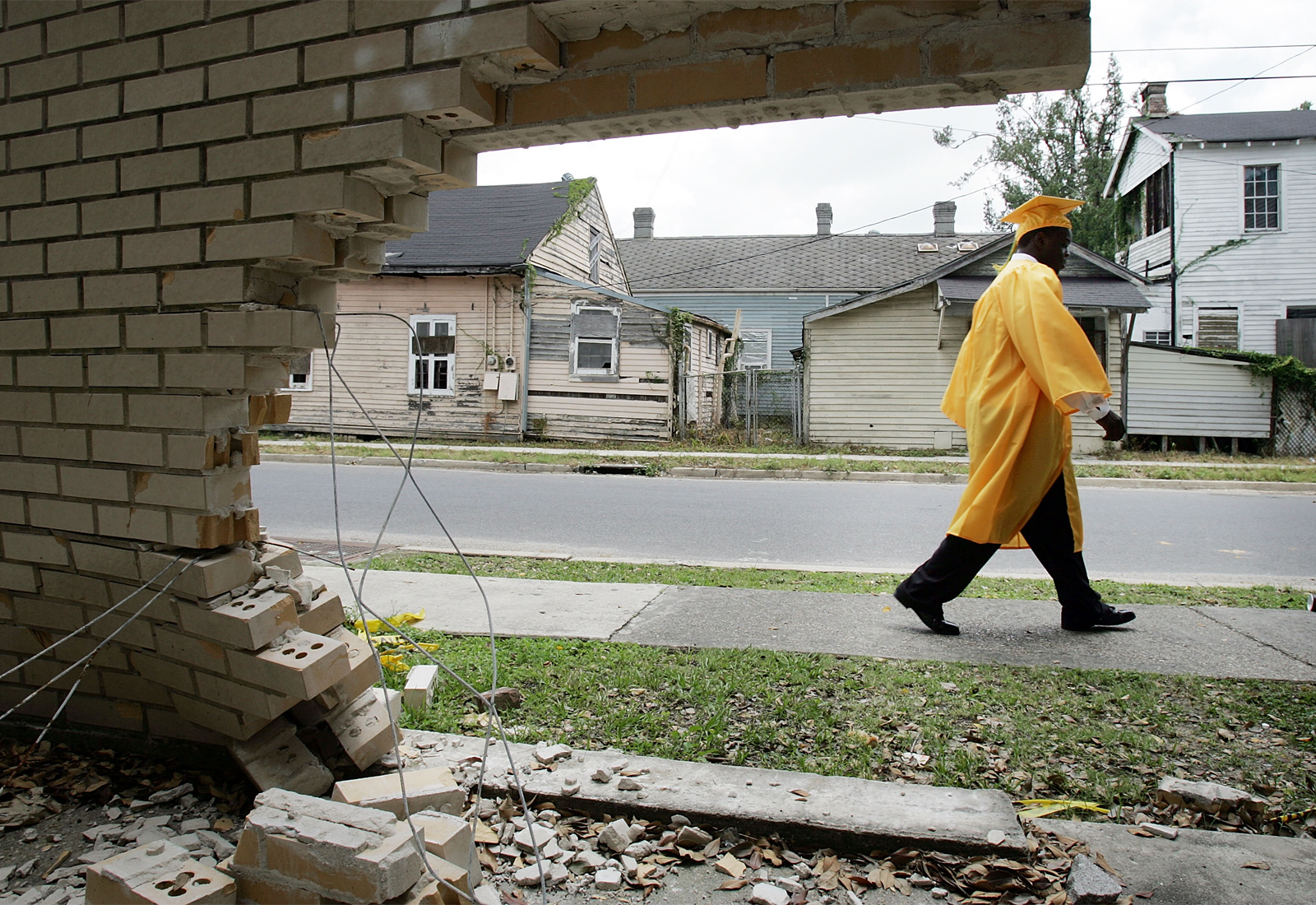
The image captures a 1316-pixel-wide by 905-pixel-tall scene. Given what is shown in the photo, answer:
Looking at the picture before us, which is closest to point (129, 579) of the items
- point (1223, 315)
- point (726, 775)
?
point (726, 775)

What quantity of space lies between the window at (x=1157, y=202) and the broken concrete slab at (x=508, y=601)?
2298 centimetres

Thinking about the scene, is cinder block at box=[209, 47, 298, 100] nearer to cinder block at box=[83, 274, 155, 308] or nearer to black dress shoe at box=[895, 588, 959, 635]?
cinder block at box=[83, 274, 155, 308]

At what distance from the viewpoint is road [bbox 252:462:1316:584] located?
6.98 m

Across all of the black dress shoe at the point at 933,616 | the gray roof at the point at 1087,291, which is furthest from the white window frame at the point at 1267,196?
the black dress shoe at the point at 933,616

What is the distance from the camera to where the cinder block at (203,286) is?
2.67 meters

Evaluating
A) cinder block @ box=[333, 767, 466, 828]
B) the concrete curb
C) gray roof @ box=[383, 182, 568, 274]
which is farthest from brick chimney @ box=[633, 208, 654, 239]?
cinder block @ box=[333, 767, 466, 828]

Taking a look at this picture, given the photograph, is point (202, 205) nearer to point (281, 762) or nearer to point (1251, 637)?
point (281, 762)

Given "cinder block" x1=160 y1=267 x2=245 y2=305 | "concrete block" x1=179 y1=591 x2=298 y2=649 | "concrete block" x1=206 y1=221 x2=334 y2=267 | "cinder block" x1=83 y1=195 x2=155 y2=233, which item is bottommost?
"concrete block" x1=179 y1=591 x2=298 y2=649

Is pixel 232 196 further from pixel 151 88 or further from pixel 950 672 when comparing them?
pixel 950 672

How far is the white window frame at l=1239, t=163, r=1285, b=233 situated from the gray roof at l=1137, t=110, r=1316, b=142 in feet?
2.23

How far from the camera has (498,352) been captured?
1903 centimetres

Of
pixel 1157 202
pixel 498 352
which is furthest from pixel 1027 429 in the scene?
pixel 1157 202

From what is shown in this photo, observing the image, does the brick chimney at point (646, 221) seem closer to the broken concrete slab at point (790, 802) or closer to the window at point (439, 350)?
the window at point (439, 350)

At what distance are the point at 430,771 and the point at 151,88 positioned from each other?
2.37 meters
